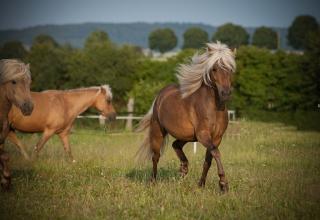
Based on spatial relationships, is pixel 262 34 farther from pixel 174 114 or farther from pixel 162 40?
pixel 174 114

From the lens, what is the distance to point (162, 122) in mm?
9445

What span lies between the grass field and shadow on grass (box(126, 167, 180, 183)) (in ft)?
0.06

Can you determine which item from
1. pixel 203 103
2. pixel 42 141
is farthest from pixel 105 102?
pixel 203 103

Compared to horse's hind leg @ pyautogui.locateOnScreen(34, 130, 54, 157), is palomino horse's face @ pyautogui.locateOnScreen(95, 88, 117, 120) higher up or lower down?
higher up

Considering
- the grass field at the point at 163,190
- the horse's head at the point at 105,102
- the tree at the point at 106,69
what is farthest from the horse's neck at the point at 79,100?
the tree at the point at 106,69

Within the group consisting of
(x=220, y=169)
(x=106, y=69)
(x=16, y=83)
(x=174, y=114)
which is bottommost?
(x=106, y=69)

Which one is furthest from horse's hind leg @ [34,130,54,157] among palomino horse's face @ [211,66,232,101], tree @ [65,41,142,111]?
tree @ [65,41,142,111]

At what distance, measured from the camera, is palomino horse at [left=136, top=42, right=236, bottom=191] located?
815 cm

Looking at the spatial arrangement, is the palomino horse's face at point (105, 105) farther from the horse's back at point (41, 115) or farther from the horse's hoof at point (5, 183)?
the horse's hoof at point (5, 183)

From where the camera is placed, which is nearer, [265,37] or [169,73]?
[169,73]

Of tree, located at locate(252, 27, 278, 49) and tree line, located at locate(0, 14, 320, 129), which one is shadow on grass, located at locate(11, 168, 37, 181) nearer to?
tree line, located at locate(0, 14, 320, 129)

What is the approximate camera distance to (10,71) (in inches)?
337

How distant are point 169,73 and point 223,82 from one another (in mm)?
23919

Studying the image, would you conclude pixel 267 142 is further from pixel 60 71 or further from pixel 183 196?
pixel 60 71
